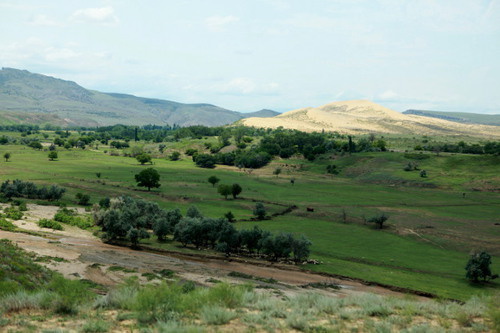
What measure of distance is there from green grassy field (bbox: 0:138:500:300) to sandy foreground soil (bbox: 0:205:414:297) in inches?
199

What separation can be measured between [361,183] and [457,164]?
120ft

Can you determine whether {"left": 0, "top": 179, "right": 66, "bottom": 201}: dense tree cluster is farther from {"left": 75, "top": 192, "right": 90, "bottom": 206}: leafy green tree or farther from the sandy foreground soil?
the sandy foreground soil

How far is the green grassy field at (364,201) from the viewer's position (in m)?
55.8

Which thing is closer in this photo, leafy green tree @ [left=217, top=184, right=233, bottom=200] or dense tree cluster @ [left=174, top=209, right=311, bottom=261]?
dense tree cluster @ [left=174, top=209, right=311, bottom=261]

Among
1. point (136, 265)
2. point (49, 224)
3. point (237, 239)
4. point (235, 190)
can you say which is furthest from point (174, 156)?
point (136, 265)

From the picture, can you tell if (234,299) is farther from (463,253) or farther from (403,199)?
(403,199)

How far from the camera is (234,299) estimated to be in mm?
20250

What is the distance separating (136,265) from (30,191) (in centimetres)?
5801

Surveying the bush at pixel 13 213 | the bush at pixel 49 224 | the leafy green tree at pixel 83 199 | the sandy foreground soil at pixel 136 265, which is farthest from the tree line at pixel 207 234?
the leafy green tree at pixel 83 199

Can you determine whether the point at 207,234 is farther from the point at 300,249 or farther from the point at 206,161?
the point at 206,161

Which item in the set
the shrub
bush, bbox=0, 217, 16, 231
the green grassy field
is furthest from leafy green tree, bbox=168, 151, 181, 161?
the shrub

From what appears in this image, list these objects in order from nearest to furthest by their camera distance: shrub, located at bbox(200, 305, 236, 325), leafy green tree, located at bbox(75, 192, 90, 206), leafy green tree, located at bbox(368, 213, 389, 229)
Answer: shrub, located at bbox(200, 305, 236, 325), leafy green tree, located at bbox(368, 213, 389, 229), leafy green tree, located at bbox(75, 192, 90, 206)

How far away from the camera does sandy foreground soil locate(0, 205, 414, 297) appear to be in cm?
4306

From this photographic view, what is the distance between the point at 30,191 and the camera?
Result: 94.8 meters
